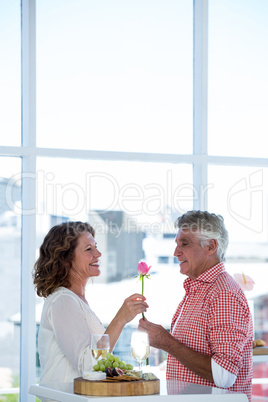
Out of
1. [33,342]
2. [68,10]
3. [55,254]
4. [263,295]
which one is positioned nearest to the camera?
[55,254]

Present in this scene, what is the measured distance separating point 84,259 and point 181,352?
674mm

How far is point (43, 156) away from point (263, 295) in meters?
1.98

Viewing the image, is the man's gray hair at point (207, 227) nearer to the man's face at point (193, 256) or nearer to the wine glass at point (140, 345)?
the man's face at point (193, 256)

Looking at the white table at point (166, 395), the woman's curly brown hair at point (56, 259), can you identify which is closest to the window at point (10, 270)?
the woman's curly brown hair at point (56, 259)

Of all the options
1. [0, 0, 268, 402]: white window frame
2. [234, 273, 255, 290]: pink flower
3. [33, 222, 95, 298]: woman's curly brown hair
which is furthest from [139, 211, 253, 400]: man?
[0, 0, 268, 402]: white window frame

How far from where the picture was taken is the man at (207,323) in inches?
111

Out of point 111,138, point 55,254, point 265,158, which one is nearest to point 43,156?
point 111,138

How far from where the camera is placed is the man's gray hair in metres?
3.22

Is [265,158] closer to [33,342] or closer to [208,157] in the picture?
[208,157]

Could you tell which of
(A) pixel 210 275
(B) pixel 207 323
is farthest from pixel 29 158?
(B) pixel 207 323

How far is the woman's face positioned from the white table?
0.69m

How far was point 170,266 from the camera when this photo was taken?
470cm

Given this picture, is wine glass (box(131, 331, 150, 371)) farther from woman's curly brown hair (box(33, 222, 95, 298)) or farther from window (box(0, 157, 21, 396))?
window (box(0, 157, 21, 396))

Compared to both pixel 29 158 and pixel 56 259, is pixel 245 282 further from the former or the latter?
pixel 29 158
